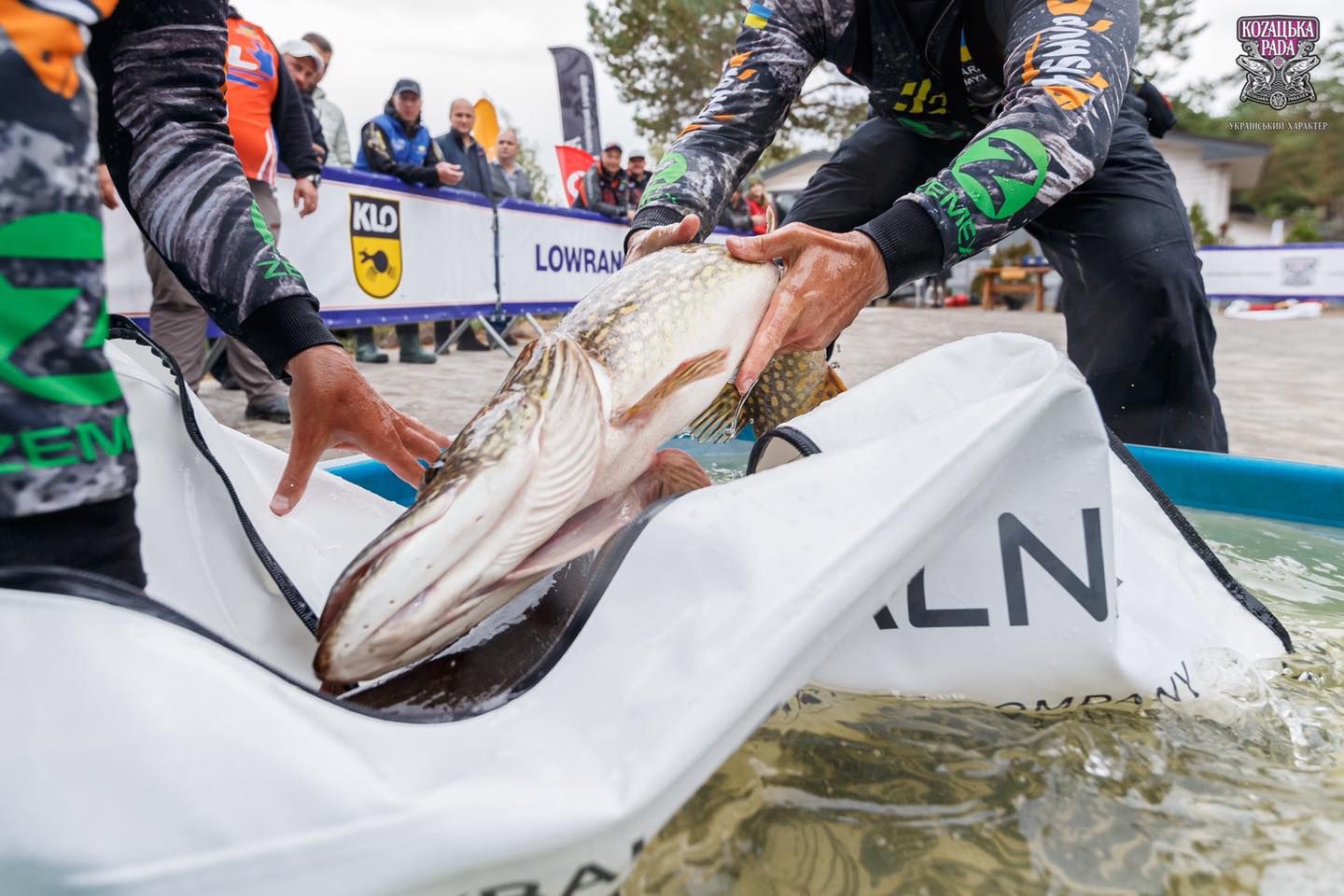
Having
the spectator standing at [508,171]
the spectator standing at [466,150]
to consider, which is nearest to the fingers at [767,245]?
the spectator standing at [466,150]

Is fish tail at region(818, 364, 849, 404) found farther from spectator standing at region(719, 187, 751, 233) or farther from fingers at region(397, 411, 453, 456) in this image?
spectator standing at region(719, 187, 751, 233)

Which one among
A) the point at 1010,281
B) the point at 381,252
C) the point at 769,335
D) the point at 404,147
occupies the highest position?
the point at 404,147

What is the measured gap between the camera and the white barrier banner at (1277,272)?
13.9 meters

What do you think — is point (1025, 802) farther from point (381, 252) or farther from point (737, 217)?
point (737, 217)

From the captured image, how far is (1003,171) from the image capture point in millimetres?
1544

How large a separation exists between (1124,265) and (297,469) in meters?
2.05

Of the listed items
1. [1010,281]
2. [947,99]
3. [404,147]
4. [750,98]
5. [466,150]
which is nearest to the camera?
[750,98]

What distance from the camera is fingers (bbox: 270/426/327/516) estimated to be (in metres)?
1.24

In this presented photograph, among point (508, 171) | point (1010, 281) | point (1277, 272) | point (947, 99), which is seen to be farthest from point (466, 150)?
point (1277, 272)

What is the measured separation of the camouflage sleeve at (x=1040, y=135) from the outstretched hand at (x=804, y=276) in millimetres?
71

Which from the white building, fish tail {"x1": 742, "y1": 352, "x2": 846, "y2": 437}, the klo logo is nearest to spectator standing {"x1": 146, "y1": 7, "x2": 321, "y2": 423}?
fish tail {"x1": 742, "y1": 352, "x2": 846, "y2": 437}

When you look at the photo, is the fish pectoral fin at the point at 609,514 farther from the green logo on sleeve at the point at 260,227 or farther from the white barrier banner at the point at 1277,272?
the white barrier banner at the point at 1277,272

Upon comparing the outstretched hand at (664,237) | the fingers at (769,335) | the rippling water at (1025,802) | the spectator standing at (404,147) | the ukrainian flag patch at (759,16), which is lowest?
the rippling water at (1025,802)

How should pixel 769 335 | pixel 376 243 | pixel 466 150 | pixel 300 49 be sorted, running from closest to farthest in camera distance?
pixel 769 335 → pixel 300 49 → pixel 376 243 → pixel 466 150
